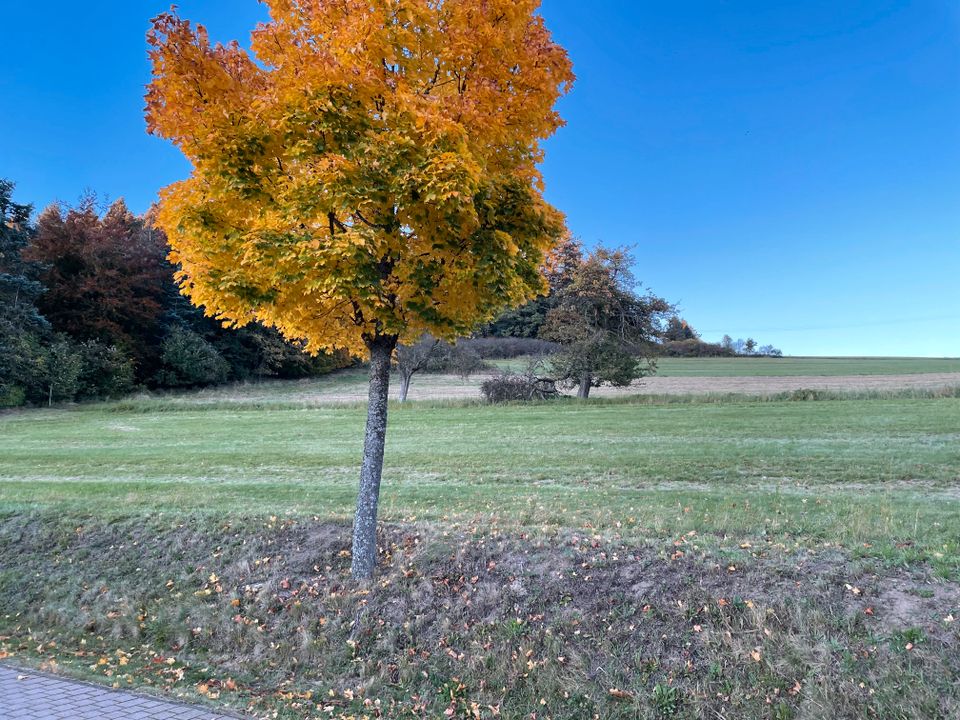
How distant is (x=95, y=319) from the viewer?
1658 inches

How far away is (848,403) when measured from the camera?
26.2 meters

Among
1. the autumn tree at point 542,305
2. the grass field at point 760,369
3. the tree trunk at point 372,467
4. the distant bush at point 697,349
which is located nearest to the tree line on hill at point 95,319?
the autumn tree at point 542,305

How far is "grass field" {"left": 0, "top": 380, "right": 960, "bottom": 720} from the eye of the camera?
5180 millimetres

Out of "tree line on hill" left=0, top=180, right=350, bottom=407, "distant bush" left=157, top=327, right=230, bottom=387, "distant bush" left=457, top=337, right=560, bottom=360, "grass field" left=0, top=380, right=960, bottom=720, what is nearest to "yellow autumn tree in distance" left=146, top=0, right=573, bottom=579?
"grass field" left=0, top=380, right=960, bottom=720

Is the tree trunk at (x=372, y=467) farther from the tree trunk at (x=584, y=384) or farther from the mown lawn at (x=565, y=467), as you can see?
the tree trunk at (x=584, y=384)

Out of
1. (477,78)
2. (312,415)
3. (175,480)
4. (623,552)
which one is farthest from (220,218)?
(312,415)

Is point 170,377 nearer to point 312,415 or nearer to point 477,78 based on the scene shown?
point 312,415

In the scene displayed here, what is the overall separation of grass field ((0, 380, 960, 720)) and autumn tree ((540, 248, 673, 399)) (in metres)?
19.0

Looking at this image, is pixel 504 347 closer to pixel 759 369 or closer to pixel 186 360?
pixel 186 360

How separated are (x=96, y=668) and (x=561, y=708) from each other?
14.7ft

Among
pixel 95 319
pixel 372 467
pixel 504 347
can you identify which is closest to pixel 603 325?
pixel 504 347

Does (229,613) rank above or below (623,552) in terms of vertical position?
below

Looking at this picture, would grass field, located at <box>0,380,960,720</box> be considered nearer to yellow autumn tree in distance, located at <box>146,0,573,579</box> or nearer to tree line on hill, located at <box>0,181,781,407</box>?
yellow autumn tree in distance, located at <box>146,0,573,579</box>

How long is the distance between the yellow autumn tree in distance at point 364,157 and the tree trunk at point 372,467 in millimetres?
555
